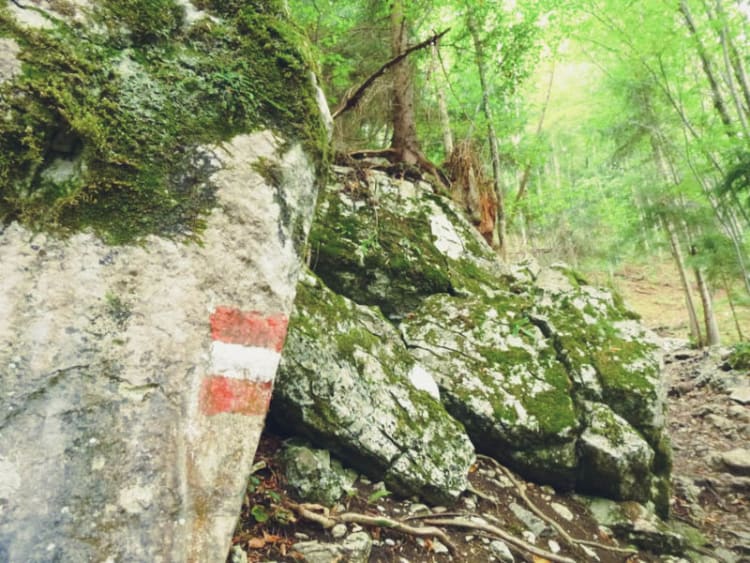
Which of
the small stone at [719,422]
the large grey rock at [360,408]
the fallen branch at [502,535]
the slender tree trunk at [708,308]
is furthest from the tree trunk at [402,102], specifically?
the slender tree trunk at [708,308]

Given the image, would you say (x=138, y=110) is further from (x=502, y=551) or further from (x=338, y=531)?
(x=502, y=551)

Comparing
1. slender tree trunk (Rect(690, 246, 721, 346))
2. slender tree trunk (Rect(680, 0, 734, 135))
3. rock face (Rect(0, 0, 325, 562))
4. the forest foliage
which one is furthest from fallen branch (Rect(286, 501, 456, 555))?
slender tree trunk (Rect(690, 246, 721, 346))

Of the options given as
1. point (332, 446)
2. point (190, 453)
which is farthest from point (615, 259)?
point (190, 453)

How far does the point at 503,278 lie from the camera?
655 centimetres

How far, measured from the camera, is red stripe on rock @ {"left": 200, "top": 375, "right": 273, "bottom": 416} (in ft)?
6.23

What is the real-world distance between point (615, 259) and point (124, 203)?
23.8 metres

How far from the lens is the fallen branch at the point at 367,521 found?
8.79 ft

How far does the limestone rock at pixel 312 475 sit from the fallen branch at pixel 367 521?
0.10 meters

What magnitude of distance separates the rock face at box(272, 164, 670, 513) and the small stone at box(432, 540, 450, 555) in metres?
0.40

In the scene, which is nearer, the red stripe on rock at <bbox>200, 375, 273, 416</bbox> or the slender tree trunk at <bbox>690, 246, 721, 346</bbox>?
the red stripe on rock at <bbox>200, 375, 273, 416</bbox>

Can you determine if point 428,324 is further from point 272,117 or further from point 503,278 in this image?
point 272,117

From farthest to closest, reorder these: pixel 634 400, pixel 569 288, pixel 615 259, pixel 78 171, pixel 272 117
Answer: pixel 615 259 < pixel 569 288 < pixel 634 400 < pixel 272 117 < pixel 78 171

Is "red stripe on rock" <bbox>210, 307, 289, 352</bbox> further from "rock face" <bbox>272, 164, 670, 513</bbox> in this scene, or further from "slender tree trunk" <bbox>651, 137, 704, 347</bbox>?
"slender tree trunk" <bbox>651, 137, 704, 347</bbox>

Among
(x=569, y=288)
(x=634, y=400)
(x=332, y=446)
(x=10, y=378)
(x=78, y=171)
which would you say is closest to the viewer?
(x=10, y=378)
